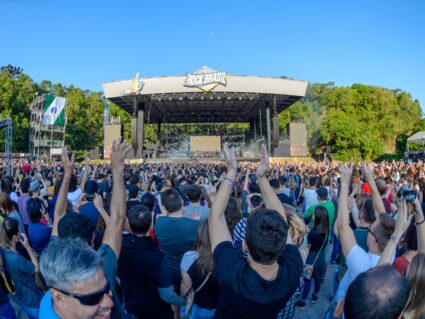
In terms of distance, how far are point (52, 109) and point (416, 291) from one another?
42.5 meters

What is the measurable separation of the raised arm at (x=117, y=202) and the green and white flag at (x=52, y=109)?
133ft

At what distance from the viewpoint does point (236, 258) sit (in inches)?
75.2

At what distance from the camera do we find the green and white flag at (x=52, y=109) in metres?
39.4

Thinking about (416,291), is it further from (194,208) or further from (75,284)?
(194,208)

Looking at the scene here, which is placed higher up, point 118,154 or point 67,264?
point 118,154

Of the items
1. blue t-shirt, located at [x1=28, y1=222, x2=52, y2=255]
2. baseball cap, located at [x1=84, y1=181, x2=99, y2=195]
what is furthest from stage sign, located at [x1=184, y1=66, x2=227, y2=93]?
blue t-shirt, located at [x1=28, y1=222, x2=52, y2=255]

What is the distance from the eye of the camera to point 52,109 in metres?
39.9

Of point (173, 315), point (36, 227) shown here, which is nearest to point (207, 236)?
point (173, 315)

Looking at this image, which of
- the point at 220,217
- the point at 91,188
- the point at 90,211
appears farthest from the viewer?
the point at 91,188

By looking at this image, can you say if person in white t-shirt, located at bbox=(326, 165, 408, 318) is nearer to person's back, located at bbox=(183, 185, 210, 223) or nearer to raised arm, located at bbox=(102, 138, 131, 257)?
raised arm, located at bbox=(102, 138, 131, 257)

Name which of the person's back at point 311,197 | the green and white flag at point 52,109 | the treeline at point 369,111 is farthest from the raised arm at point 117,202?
the treeline at point 369,111

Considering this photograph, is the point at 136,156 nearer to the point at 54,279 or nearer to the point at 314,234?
the point at 314,234

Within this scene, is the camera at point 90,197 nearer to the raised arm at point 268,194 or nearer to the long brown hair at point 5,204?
the long brown hair at point 5,204

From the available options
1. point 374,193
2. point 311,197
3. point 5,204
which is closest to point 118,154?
point 374,193
